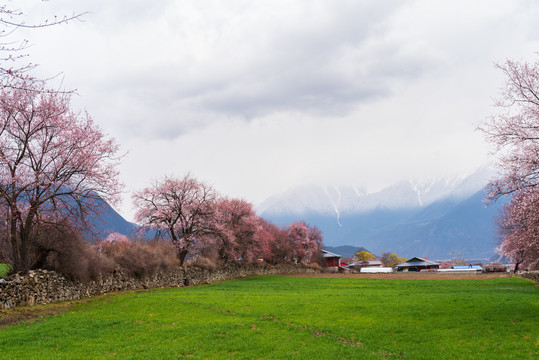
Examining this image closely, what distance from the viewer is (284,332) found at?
55.4 ft

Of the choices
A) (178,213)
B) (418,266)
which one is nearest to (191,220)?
Result: (178,213)

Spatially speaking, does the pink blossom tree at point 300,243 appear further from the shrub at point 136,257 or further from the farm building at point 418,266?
the farm building at point 418,266

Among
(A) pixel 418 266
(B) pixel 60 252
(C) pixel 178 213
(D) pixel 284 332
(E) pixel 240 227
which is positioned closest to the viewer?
(D) pixel 284 332

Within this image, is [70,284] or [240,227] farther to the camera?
[240,227]

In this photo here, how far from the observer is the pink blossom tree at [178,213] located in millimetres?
54031

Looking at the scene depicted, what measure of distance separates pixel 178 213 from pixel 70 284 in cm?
2551

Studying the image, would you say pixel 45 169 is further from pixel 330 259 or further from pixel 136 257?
pixel 330 259

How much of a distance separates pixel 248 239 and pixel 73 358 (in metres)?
55.2

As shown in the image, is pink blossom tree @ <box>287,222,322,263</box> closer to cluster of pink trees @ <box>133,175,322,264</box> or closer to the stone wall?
cluster of pink trees @ <box>133,175,322,264</box>

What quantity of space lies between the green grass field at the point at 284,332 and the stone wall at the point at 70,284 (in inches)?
191

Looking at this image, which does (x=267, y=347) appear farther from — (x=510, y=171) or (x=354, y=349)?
(x=510, y=171)

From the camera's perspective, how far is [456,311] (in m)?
21.7

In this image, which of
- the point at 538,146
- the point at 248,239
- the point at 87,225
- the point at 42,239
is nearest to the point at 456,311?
the point at 538,146

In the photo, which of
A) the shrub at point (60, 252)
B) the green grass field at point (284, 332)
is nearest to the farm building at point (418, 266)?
the green grass field at point (284, 332)
